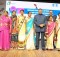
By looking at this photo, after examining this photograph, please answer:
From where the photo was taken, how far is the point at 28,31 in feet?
32.3

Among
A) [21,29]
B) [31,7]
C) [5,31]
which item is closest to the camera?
[5,31]

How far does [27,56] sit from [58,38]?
7.89ft

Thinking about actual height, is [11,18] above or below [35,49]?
above

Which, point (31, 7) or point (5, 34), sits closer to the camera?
point (5, 34)

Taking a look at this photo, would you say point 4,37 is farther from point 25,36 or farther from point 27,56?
point 27,56

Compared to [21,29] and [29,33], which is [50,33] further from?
[21,29]

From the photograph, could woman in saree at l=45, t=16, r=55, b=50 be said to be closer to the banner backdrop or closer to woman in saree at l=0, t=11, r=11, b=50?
the banner backdrop

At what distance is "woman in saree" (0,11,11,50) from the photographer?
9375 mm

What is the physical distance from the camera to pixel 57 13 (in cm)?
1012

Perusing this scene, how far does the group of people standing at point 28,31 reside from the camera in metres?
9.51

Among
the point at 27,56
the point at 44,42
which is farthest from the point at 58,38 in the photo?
the point at 27,56

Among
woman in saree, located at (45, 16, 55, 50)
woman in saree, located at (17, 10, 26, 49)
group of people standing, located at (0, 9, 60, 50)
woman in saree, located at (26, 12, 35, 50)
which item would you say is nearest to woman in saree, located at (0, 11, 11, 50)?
group of people standing, located at (0, 9, 60, 50)

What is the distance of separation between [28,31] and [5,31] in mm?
790

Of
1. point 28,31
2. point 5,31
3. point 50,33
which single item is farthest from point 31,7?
point 5,31
